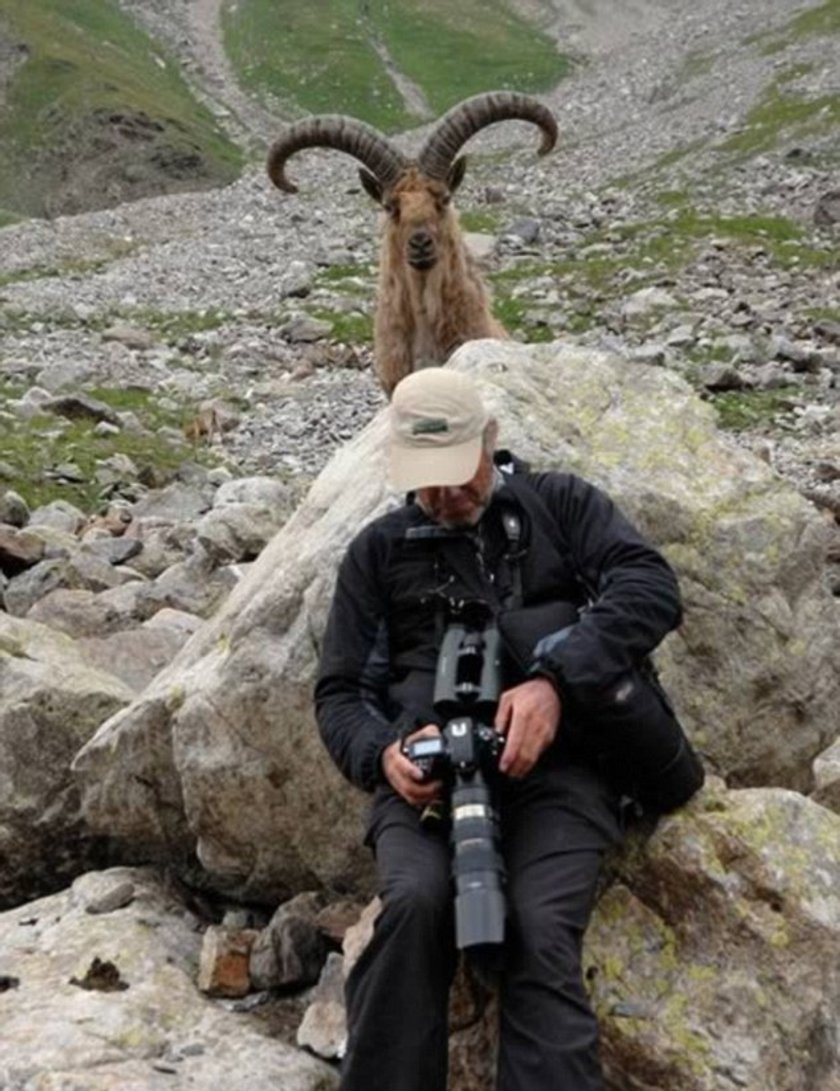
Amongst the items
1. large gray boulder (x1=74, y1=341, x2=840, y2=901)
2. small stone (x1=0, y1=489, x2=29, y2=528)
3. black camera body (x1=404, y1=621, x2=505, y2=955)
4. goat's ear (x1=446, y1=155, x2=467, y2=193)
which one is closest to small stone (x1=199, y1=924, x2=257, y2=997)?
large gray boulder (x1=74, y1=341, x2=840, y2=901)

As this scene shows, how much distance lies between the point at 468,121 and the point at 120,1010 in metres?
12.0

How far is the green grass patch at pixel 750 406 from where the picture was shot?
2380 cm

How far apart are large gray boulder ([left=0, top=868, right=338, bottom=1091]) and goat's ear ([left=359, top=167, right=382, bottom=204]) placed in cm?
979

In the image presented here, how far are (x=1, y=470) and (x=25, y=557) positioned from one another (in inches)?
188

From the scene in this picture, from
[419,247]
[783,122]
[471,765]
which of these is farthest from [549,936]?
[783,122]

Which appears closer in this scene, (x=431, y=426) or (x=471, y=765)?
(x=471, y=765)

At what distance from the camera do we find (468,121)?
17.2 meters

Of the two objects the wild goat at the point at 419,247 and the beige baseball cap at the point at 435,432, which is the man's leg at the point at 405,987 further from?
the wild goat at the point at 419,247

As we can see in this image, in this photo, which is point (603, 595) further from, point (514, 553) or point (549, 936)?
point (549, 936)

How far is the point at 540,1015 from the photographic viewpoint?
6176 mm

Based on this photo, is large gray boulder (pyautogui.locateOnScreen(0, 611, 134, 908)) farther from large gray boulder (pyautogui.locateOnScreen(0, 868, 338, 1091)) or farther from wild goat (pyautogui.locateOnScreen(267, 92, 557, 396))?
wild goat (pyautogui.locateOnScreen(267, 92, 557, 396))

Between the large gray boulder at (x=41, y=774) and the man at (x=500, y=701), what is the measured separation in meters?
2.80

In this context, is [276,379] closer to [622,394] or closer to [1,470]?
[1,470]

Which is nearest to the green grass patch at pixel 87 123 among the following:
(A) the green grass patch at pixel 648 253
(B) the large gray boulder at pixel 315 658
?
(A) the green grass patch at pixel 648 253
